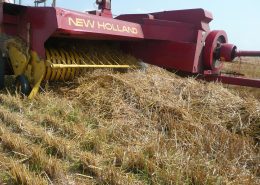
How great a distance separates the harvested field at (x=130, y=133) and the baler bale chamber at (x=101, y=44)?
33 cm

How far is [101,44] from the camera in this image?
16.3ft

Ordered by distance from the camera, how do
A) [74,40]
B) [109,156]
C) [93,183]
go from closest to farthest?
[93,183] < [109,156] < [74,40]

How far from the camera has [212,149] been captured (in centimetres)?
267

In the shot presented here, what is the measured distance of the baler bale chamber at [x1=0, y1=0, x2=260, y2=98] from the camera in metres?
3.96

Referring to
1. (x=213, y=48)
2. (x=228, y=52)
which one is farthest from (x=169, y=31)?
(x=228, y=52)

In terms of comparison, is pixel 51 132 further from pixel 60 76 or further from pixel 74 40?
pixel 74 40

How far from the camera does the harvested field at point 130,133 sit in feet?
7.25

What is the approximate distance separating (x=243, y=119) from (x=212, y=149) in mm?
695

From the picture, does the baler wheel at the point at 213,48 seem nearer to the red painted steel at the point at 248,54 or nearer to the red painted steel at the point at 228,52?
the red painted steel at the point at 228,52

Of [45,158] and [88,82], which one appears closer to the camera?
[45,158]

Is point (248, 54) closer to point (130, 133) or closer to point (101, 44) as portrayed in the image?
point (101, 44)

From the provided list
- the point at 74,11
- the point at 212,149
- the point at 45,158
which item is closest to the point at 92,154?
the point at 45,158

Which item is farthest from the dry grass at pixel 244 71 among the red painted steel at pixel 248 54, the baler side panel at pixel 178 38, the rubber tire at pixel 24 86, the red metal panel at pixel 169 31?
the rubber tire at pixel 24 86

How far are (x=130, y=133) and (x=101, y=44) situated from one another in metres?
2.29
